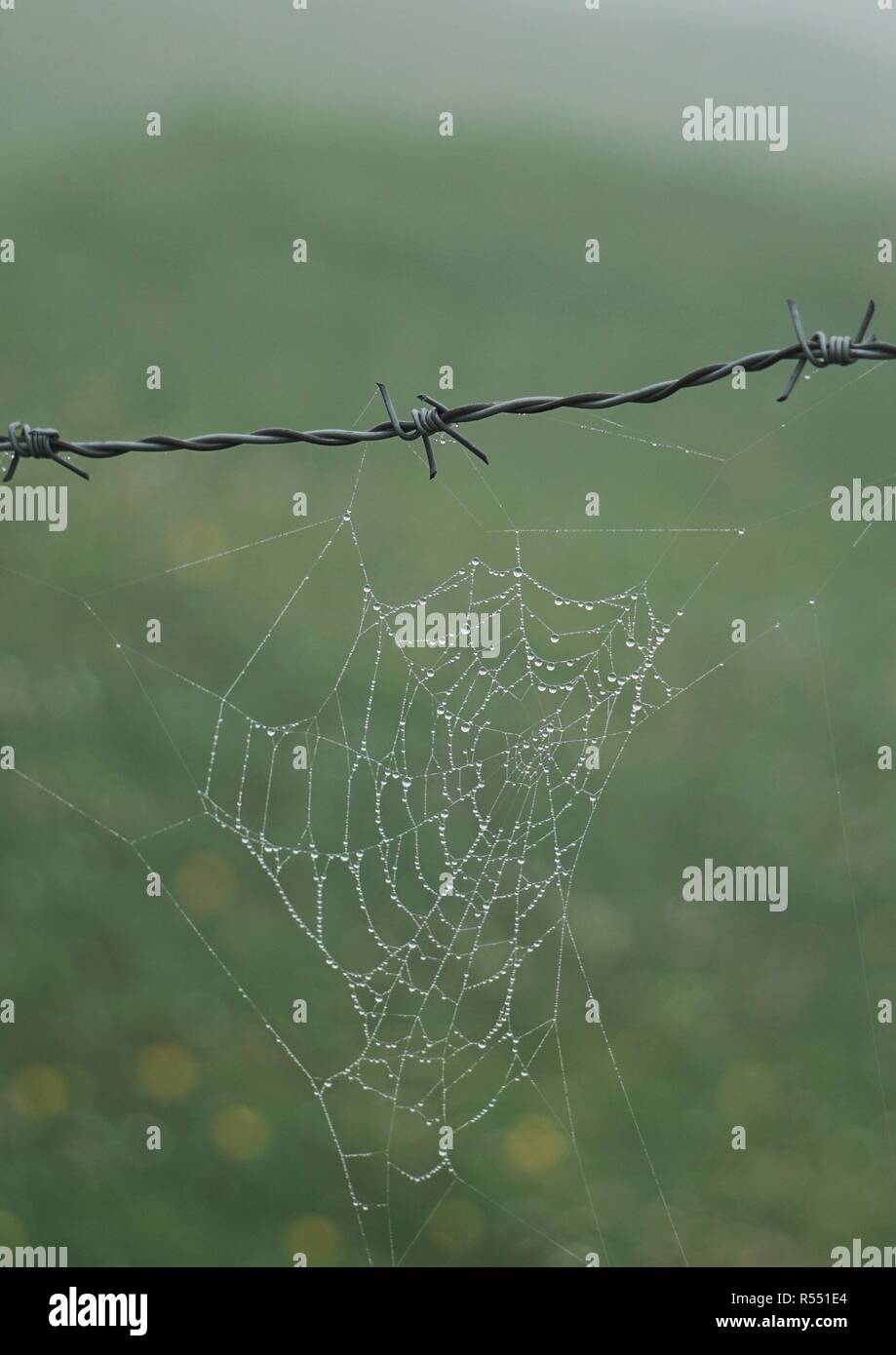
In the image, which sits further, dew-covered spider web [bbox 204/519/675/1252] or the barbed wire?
dew-covered spider web [bbox 204/519/675/1252]

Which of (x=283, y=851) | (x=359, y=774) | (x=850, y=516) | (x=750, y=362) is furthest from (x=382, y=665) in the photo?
(x=750, y=362)

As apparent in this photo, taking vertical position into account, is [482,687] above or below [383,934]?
above

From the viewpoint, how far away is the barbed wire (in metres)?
1.73

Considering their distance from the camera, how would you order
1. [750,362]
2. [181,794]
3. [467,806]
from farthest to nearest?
[181,794]
[467,806]
[750,362]

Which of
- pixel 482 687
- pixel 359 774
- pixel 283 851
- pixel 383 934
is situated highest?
pixel 482 687

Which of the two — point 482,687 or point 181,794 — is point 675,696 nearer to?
point 482,687

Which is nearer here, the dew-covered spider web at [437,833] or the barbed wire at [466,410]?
the barbed wire at [466,410]

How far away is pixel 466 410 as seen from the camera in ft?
5.93

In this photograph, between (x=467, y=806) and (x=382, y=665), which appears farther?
(x=382, y=665)

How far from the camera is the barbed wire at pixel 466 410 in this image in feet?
5.68

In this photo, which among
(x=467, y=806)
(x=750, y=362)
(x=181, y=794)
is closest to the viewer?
(x=750, y=362)

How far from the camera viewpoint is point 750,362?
5.84 ft

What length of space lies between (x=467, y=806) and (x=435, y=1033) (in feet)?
2.81

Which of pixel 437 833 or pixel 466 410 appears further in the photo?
pixel 437 833
